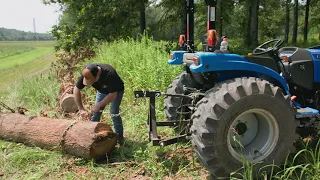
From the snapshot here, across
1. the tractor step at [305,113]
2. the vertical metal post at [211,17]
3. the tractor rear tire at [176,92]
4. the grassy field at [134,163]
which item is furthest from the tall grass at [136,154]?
the tractor step at [305,113]

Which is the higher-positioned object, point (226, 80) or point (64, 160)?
point (226, 80)

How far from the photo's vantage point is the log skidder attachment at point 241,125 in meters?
3.27

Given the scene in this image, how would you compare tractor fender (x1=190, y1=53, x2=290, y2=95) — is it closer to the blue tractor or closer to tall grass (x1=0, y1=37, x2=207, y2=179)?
the blue tractor

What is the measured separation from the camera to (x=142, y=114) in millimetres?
5859

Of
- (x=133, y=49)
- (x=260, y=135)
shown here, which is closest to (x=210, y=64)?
(x=260, y=135)

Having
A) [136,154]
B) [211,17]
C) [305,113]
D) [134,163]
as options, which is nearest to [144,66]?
[211,17]

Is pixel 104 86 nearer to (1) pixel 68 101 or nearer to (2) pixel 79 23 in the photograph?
(1) pixel 68 101

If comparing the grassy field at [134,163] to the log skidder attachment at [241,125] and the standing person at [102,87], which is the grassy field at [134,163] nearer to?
the log skidder attachment at [241,125]

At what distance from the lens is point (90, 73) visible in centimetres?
427

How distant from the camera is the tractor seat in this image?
12.3 ft

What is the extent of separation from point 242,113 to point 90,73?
2.08m

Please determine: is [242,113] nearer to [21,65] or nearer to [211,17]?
[211,17]

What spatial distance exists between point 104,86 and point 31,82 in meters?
5.12

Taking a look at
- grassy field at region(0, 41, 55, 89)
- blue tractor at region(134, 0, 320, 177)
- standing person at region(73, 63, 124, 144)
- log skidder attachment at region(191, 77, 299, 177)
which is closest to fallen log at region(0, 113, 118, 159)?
standing person at region(73, 63, 124, 144)
